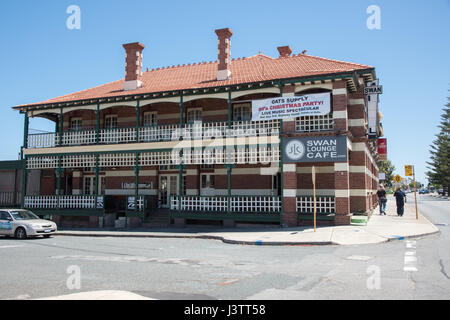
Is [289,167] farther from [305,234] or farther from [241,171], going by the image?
[241,171]

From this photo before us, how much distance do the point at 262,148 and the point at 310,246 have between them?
6823 millimetres

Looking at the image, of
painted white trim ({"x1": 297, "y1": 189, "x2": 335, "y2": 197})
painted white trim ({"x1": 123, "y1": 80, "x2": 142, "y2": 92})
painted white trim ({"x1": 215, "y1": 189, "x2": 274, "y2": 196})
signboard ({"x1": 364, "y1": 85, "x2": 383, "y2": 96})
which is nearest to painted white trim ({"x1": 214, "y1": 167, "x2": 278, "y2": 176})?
painted white trim ({"x1": 215, "y1": 189, "x2": 274, "y2": 196})

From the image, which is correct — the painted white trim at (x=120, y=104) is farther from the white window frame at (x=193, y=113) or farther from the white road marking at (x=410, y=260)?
the white road marking at (x=410, y=260)

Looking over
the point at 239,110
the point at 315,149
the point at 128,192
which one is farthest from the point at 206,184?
the point at 315,149

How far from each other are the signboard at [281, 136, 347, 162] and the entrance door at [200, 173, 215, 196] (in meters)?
5.82

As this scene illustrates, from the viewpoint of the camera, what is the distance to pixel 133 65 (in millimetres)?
23641

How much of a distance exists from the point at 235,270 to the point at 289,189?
372 inches

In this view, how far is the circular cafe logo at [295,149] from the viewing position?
57.7 ft

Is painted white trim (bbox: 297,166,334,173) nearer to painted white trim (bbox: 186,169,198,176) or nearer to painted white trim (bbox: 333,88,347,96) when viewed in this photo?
painted white trim (bbox: 333,88,347,96)

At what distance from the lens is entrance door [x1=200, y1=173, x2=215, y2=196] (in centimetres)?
2217

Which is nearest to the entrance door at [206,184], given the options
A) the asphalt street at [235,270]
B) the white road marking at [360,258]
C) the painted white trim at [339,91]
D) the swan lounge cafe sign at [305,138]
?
the swan lounge cafe sign at [305,138]

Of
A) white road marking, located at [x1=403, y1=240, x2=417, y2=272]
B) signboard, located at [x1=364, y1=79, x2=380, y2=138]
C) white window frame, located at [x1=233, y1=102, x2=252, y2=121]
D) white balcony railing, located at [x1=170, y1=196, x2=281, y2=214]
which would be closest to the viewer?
white road marking, located at [x1=403, y1=240, x2=417, y2=272]

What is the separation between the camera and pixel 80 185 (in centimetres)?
2514
